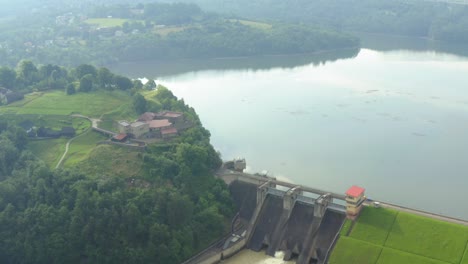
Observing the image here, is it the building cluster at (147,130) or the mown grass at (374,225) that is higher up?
the building cluster at (147,130)

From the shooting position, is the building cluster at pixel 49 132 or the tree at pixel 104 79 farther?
the tree at pixel 104 79

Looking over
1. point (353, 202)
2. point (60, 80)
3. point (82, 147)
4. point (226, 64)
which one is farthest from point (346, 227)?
point (226, 64)

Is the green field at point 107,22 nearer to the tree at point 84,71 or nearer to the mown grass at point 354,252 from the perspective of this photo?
the tree at point 84,71

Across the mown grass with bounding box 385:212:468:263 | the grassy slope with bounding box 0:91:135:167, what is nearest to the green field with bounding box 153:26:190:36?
the grassy slope with bounding box 0:91:135:167

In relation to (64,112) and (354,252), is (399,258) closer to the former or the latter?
(354,252)

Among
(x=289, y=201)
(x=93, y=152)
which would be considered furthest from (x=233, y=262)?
(x=93, y=152)

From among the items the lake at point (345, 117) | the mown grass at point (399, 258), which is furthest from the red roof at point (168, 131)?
the mown grass at point (399, 258)

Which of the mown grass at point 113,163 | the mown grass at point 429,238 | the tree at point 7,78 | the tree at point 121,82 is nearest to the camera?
the mown grass at point 429,238

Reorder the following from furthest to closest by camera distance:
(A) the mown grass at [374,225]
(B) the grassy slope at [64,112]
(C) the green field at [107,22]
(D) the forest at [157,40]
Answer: (C) the green field at [107,22], (D) the forest at [157,40], (B) the grassy slope at [64,112], (A) the mown grass at [374,225]
